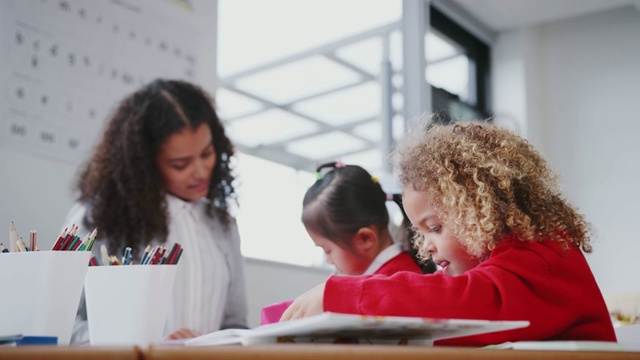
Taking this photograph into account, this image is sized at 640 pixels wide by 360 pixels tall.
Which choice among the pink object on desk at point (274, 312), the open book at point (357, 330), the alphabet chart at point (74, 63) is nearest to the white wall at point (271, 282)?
the alphabet chart at point (74, 63)

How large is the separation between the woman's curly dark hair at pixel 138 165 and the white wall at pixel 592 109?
2057 mm

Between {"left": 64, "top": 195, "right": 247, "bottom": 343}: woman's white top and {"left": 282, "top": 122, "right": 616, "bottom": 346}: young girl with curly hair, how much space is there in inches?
33.1

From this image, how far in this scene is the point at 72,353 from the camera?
1.38ft

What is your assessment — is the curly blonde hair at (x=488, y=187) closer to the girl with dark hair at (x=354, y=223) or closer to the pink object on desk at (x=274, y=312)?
the pink object on desk at (x=274, y=312)

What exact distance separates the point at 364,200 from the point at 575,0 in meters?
2.12

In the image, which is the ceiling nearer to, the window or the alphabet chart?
the window

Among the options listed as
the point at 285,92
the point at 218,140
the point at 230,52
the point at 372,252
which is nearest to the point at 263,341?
the point at 372,252

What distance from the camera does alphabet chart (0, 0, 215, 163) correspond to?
1646 millimetres

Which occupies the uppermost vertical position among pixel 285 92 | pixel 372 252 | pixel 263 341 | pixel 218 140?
pixel 285 92

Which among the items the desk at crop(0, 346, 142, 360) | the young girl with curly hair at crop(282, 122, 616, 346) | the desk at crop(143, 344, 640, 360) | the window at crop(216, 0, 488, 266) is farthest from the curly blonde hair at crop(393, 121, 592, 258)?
the window at crop(216, 0, 488, 266)

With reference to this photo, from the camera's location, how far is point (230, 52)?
2895 millimetres

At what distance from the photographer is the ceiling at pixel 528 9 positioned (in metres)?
3.38

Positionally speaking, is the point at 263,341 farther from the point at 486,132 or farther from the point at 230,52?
the point at 230,52

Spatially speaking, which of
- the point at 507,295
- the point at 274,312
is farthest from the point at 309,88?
the point at 507,295
